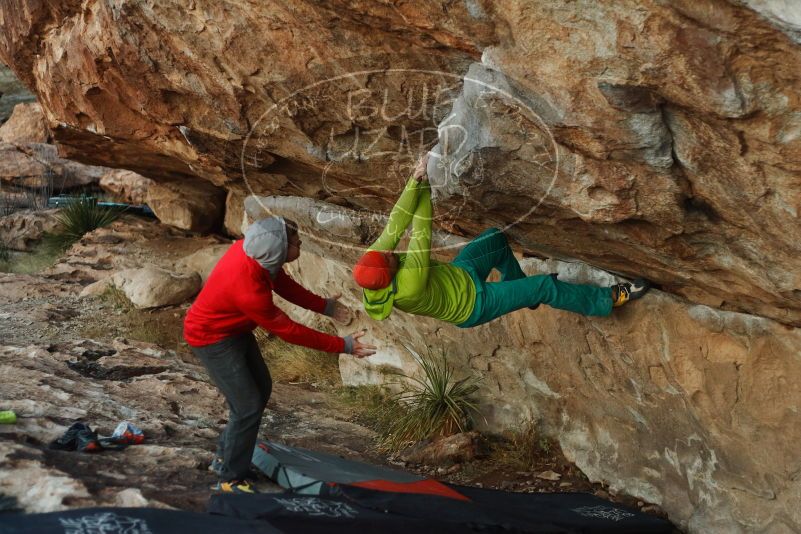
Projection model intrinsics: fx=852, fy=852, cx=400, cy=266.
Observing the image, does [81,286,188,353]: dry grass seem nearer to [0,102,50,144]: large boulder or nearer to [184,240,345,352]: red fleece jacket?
[184,240,345,352]: red fleece jacket

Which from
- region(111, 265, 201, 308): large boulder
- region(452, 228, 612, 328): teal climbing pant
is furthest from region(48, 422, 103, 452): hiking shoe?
region(111, 265, 201, 308): large boulder

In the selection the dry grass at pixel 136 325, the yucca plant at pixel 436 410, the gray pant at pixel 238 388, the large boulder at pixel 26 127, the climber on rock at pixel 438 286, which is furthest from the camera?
the large boulder at pixel 26 127

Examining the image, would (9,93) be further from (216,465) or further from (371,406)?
(216,465)

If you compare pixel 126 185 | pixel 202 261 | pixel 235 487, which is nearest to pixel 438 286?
pixel 235 487

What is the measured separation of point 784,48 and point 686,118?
0.59 metres

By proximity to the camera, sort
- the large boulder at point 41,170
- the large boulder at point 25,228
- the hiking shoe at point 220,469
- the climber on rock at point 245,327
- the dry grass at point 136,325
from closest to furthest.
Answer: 1. the climber on rock at point 245,327
2. the hiking shoe at point 220,469
3. the dry grass at point 136,325
4. the large boulder at point 25,228
5. the large boulder at point 41,170

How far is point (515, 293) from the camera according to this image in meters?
4.94

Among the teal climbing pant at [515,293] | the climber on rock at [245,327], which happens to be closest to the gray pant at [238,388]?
the climber on rock at [245,327]

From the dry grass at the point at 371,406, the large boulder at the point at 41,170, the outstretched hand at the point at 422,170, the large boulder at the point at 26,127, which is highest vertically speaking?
the outstretched hand at the point at 422,170

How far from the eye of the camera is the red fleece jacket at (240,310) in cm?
431

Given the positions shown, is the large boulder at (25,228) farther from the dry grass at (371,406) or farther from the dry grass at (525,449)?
the dry grass at (525,449)

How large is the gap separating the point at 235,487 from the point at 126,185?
30.1ft

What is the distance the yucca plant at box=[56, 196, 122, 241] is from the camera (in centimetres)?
1176

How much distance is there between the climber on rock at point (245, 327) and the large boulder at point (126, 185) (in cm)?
844
